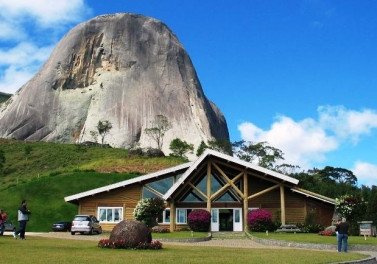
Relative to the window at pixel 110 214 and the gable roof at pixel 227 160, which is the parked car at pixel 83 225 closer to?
the gable roof at pixel 227 160

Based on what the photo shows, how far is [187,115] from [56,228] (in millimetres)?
93742

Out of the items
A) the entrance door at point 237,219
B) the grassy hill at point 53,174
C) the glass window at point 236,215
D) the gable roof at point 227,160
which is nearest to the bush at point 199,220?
the gable roof at point 227,160

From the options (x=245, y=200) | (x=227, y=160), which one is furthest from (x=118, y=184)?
(x=245, y=200)

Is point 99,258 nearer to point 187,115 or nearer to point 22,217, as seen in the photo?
point 22,217

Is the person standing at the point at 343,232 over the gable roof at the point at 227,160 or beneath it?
beneath

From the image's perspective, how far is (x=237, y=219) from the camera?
3938 centimetres

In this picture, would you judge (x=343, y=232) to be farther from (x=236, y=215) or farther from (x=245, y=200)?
(x=236, y=215)

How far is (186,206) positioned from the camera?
39.7m

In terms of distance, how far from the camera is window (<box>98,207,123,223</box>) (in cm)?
4147

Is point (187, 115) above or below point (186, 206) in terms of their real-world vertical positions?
above

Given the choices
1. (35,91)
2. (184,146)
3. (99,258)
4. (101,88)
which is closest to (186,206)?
(99,258)

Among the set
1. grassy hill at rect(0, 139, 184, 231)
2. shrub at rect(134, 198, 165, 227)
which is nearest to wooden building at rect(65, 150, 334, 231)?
shrub at rect(134, 198, 165, 227)

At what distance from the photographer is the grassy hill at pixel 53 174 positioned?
4812 cm

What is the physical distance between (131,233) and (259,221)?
61.3ft
